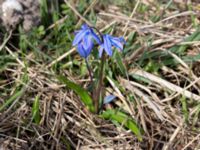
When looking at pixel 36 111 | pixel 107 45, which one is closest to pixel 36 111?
pixel 36 111

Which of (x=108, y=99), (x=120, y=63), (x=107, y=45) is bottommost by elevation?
(x=108, y=99)

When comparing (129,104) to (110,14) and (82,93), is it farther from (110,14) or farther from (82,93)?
(110,14)

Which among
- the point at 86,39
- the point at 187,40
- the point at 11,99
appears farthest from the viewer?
the point at 187,40

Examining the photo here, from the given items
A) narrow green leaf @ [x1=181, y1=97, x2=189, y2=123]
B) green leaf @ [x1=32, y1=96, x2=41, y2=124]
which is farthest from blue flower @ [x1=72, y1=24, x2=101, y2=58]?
narrow green leaf @ [x1=181, y1=97, x2=189, y2=123]

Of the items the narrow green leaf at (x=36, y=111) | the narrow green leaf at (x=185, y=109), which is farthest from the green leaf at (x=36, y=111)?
the narrow green leaf at (x=185, y=109)

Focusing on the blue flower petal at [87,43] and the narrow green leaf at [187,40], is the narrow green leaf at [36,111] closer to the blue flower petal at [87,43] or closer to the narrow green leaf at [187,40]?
the blue flower petal at [87,43]

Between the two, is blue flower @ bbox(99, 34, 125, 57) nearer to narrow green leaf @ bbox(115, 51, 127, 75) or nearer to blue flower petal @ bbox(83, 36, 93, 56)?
blue flower petal @ bbox(83, 36, 93, 56)

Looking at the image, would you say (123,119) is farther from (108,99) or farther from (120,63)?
(120,63)
